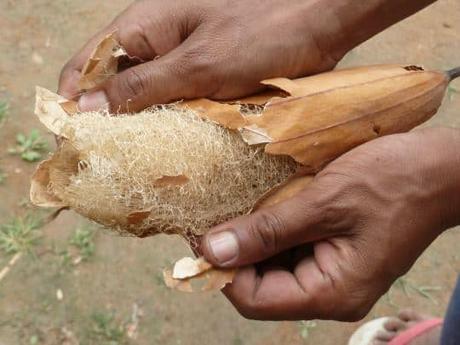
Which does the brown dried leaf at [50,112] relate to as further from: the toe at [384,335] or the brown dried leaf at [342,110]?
the toe at [384,335]

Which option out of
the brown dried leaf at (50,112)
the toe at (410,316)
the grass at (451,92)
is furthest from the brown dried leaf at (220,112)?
the grass at (451,92)

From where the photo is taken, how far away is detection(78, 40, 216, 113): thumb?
1.22m

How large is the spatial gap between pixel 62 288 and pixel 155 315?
32 cm

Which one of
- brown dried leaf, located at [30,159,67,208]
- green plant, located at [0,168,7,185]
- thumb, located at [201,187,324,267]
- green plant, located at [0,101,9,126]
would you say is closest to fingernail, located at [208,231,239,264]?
thumb, located at [201,187,324,267]

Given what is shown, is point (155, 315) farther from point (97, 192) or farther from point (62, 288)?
point (97, 192)

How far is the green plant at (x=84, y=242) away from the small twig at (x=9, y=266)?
18 cm

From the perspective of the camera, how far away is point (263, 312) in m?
1.13

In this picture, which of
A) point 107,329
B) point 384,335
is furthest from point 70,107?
point 384,335

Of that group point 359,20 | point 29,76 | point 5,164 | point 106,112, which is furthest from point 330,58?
point 29,76

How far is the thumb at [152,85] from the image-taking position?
1220 mm

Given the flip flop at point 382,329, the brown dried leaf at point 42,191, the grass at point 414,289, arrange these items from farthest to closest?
the grass at point 414,289 < the flip flop at point 382,329 < the brown dried leaf at point 42,191

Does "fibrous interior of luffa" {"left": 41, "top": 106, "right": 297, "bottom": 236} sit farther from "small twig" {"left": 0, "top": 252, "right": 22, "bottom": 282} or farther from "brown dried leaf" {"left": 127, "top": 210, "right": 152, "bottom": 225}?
"small twig" {"left": 0, "top": 252, "right": 22, "bottom": 282}

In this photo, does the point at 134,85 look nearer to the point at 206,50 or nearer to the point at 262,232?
the point at 206,50

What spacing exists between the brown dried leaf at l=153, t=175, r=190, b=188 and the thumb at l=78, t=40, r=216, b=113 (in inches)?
7.6
